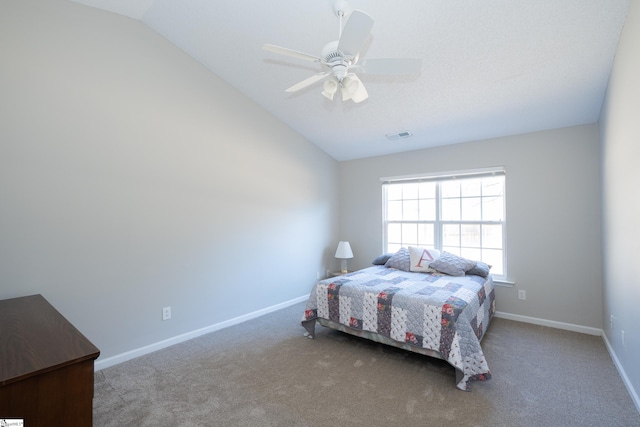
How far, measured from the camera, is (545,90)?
2740mm

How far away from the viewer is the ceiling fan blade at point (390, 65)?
5.97 ft

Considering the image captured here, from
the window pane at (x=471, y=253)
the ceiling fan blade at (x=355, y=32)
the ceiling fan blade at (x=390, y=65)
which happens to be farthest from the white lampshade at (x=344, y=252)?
the ceiling fan blade at (x=355, y=32)

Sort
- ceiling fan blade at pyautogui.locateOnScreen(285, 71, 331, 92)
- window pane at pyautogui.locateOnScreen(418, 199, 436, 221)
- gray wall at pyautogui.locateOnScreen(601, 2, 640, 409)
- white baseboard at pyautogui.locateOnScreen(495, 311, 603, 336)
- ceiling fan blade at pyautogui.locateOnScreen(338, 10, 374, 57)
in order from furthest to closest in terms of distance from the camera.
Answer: window pane at pyautogui.locateOnScreen(418, 199, 436, 221) < white baseboard at pyautogui.locateOnScreen(495, 311, 603, 336) < ceiling fan blade at pyautogui.locateOnScreen(285, 71, 331, 92) < gray wall at pyautogui.locateOnScreen(601, 2, 640, 409) < ceiling fan blade at pyautogui.locateOnScreen(338, 10, 374, 57)

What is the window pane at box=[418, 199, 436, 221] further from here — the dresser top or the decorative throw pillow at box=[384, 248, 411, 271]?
the dresser top

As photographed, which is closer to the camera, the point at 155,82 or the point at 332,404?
the point at 332,404

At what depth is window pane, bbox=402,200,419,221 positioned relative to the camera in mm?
4474

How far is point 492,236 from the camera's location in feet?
12.5

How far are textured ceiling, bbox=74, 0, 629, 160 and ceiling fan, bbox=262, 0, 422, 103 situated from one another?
0.56 metres

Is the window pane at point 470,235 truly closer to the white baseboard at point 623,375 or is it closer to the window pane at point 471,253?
the window pane at point 471,253

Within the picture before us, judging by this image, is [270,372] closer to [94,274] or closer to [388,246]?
[94,274]

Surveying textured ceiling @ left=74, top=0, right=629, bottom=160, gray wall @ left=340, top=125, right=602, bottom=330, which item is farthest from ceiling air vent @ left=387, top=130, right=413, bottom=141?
gray wall @ left=340, top=125, right=602, bottom=330

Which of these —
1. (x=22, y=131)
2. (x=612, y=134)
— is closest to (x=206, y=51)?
(x=22, y=131)

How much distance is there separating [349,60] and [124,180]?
218 centimetres

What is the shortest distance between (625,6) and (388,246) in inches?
137
